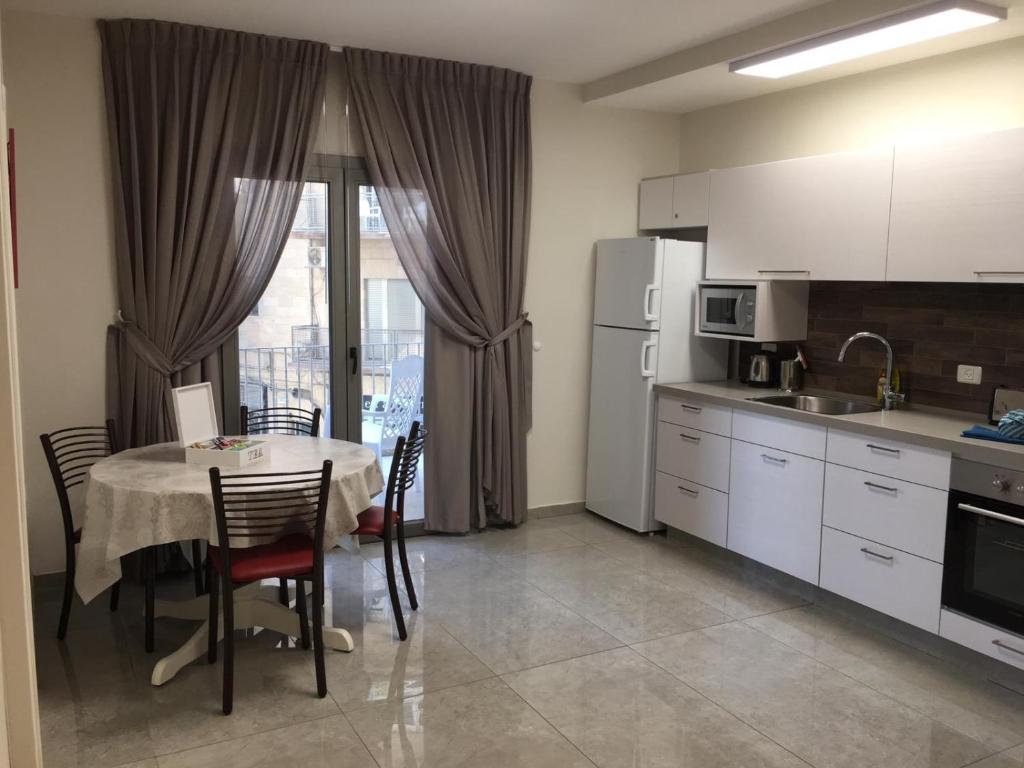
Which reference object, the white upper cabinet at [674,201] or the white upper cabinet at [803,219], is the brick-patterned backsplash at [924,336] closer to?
the white upper cabinet at [803,219]

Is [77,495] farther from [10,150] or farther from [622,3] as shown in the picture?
[622,3]

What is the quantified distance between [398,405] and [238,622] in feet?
5.80

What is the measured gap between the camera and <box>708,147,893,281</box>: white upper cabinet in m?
3.95

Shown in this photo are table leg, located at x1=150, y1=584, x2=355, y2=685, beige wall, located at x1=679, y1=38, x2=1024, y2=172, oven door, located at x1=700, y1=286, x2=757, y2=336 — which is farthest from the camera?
oven door, located at x1=700, y1=286, x2=757, y2=336

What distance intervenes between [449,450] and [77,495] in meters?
1.94

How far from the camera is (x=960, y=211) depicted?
140 inches

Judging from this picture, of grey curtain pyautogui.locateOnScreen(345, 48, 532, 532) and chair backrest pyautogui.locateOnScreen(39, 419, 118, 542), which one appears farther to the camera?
grey curtain pyautogui.locateOnScreen(345, 48, 532, 532)

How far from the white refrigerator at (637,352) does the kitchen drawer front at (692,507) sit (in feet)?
0.29

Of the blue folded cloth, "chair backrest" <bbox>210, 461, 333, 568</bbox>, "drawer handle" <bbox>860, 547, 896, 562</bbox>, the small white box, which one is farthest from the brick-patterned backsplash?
the small white box

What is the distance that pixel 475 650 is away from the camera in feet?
11.7

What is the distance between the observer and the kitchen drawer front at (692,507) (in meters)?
4.60

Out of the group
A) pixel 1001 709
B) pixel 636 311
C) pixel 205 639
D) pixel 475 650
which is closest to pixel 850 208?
pixel 636 311

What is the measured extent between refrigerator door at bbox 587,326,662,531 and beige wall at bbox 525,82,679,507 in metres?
0.14

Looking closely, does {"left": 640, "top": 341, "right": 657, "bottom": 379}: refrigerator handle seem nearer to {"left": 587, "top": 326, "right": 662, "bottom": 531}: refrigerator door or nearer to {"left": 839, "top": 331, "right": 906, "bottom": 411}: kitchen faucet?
{"left": 587, "top": 326, "right": 662, "bottom": 531}: refrigerator door
